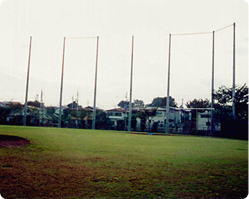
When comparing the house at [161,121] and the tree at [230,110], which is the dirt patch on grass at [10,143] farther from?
the house at [161,121]

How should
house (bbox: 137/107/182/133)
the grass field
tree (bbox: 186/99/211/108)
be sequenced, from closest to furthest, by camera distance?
the grass field
house (bbox: 137/107/182/133)
tree (bbox: 186/99/211/108)

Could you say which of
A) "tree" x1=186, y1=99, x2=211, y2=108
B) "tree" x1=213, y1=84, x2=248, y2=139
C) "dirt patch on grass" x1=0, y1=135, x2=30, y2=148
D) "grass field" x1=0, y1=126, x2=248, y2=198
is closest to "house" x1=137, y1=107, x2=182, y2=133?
"tree" x1=186, y1=99, x2=211, y2=108

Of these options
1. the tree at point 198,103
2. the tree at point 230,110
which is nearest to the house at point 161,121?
the tree at point 198,103

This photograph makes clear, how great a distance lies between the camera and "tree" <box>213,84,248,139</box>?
16891mm

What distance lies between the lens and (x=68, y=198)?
116 inches

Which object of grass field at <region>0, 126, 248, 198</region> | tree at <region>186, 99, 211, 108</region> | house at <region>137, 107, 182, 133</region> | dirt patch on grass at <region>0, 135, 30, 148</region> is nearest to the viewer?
grass field at <region>0, 126, 248, 198</region>

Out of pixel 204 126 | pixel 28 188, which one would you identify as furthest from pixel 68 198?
pixel 204 126

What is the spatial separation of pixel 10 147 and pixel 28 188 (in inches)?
104

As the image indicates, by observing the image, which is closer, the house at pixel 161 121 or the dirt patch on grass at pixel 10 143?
the dirt patch on grass at pixel 10 143

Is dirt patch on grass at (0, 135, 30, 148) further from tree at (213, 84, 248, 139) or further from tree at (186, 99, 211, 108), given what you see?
tree at (186, 99, 211, 108)

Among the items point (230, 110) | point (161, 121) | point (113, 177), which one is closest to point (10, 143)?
point (113, 177)

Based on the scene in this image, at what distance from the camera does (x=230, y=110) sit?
18359 mm

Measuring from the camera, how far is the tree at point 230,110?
1689 cm

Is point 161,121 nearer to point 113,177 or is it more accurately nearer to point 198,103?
point 198,103
